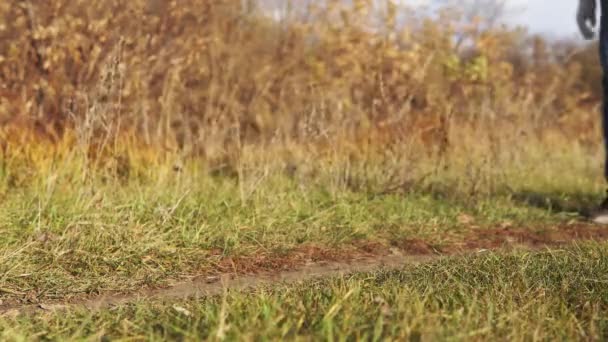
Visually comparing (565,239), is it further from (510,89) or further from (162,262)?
(510,89)

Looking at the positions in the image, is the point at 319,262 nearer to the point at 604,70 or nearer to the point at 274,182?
the point at 274,182

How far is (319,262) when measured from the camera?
539cm

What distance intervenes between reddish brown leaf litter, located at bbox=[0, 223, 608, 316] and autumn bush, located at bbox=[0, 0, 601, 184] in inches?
66.2

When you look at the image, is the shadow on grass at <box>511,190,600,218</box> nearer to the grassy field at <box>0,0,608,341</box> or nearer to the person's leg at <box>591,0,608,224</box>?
the grassy field at <box>0,0,608,341</box>

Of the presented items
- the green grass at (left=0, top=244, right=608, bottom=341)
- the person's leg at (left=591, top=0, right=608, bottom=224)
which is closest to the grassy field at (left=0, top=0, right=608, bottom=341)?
the green grass at (left=0, top=244, right=608, bottom=341)

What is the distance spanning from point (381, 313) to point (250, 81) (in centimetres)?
767

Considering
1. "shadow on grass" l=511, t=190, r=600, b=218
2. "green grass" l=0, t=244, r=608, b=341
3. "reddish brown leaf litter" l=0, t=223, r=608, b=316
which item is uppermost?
"green grass" l=0, t=244, r=608, b=341

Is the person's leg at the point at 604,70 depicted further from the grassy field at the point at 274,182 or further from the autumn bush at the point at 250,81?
the autumn bush at the point at 250,81

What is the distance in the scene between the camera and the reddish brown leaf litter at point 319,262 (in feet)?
14.0

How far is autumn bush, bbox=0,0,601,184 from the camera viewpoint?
7.93m

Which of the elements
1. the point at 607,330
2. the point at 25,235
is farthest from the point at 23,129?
the point at 607,330

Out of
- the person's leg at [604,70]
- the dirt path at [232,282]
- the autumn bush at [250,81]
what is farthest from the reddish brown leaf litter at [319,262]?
the autumn bush at [250,81]

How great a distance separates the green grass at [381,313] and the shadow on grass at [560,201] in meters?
3.60

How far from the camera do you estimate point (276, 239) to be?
19.0ft
